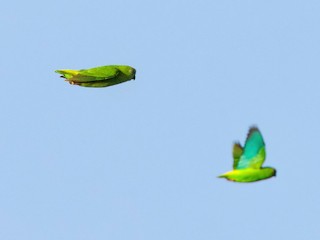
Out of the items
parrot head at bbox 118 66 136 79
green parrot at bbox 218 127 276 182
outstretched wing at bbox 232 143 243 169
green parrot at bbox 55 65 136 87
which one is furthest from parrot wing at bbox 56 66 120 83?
green parrot at bbox 218 127 276 182

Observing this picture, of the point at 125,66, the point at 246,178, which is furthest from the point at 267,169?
the point at 125,66

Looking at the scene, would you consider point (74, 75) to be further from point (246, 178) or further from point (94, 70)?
point (246, 178)

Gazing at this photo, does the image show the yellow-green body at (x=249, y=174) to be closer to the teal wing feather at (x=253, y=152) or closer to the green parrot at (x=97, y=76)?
the teal wing feather at (x=253, y=152)

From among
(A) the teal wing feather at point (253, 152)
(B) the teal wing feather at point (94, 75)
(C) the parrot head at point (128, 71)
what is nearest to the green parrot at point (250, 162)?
(A) the teal wing feather at point (253, 152)

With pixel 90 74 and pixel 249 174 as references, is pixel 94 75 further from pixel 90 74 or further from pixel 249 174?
pixel 249 174

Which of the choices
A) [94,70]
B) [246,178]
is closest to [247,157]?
[246,178]
